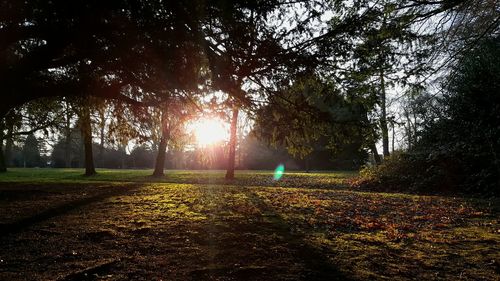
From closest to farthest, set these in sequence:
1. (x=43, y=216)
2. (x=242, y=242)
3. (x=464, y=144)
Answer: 1. (x=242, y=242)
2. (x=43, y=216)
3. (x=464, y=144)

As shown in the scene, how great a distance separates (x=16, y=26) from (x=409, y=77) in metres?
6.91

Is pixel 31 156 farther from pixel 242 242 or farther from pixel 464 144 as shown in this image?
pixel 242 242

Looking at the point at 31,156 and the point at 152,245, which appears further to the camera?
the point at 31,156

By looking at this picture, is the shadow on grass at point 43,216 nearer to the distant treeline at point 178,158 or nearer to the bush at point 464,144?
the bush at point 464,144

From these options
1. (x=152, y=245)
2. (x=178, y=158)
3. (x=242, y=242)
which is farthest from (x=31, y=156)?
(x=242, y=242)

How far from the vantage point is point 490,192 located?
421 inches

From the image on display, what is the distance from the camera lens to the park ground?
10.3 feet

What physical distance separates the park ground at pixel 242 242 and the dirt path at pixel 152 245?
11 millimetres

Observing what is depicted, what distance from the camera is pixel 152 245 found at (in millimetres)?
4000

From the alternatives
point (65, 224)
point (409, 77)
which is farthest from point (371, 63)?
point (65, 224)

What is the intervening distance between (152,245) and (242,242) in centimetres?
103

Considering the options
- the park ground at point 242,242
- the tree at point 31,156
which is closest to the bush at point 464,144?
the park ground at point 242,242

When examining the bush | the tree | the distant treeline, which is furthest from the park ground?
the tree

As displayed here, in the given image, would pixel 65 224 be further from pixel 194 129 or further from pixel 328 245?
pixel 194 129
